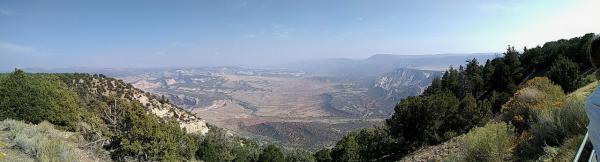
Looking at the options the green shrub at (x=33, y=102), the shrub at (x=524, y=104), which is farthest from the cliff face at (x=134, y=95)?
the shrub at (x=524, y=104)

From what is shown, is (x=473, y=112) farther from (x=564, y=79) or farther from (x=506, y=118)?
(x=506, y=118)

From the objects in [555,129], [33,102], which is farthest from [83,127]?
[555,129]

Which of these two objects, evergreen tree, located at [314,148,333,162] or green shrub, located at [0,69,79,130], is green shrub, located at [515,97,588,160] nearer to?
green shrub, located at [0,69,79,130]

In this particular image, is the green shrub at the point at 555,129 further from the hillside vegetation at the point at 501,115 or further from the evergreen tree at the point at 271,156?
the evergreen tree at the point at 271,156

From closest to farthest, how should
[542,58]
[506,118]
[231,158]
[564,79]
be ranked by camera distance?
[506,118]
[564,79]
[231,158]
[542,58]

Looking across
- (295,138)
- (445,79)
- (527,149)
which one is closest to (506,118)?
(527,149)

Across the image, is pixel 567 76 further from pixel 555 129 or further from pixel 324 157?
pixel 324 157

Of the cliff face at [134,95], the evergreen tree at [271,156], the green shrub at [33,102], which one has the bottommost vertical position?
the evergreen tree at [271,156]

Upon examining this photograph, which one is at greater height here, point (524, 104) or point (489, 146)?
point (489, 146)

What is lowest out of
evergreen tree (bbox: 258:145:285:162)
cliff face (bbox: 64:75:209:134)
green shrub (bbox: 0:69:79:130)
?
evergreen tree (bbox: 258:145:285:162)

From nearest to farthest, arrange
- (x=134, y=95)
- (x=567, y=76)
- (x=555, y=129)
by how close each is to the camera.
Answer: (x=555, y=129), (x=567, y=76), (x=134, y=95)

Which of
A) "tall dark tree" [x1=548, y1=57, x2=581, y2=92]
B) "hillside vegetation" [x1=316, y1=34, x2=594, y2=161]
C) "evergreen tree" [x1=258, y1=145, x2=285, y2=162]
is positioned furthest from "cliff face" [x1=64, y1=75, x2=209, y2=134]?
"tall dark tree" [x1=548, y1=57, x2=581, y2=92]
